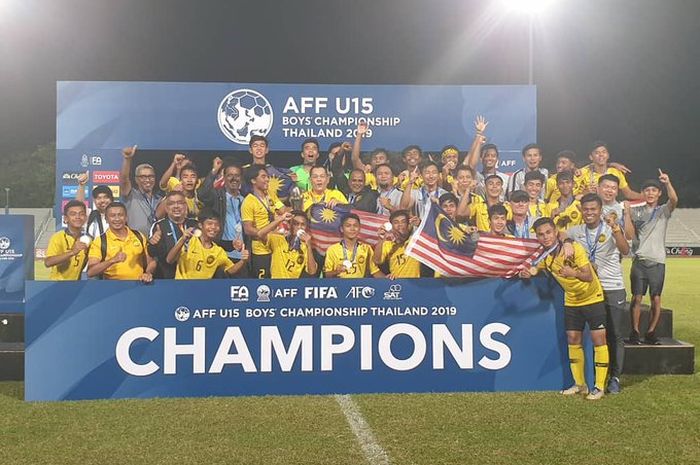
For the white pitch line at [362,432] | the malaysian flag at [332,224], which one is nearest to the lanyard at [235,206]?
the malaysian flag at [332,224]

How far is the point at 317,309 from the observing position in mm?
5801

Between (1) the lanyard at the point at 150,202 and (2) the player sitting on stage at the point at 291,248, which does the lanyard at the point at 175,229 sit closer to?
(2) the player sitting on stage at the point at 291,248

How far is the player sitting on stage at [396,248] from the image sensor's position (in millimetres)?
6262

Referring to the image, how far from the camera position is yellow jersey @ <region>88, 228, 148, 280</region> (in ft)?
18.8

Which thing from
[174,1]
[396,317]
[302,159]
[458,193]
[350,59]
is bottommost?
[396,317]

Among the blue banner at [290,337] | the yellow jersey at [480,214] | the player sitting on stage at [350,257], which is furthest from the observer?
the yellow jersey at [480,214]

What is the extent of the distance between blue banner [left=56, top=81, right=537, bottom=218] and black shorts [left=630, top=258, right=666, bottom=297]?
8.30ft

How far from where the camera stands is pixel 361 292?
19.2 ft

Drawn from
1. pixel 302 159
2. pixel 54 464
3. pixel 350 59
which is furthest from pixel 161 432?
pixel 350 59

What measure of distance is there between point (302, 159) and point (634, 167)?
3598 centimetres

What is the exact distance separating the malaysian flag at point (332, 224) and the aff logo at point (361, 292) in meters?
0.69

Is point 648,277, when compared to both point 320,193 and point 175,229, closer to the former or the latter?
point 320,193

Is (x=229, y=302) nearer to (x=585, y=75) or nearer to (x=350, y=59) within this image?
(x=350, y=59)

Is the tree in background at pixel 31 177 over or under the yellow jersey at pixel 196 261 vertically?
over
